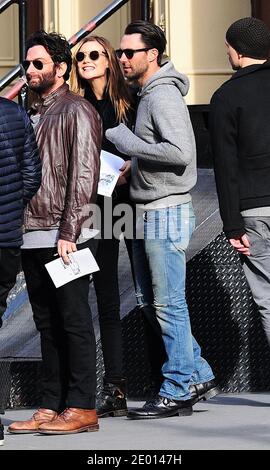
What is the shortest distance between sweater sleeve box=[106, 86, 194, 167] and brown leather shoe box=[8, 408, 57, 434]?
1.25 meters

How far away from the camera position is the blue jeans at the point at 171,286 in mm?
7301

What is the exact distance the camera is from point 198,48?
427 inches

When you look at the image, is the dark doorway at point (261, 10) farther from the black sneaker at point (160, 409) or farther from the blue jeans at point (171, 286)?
the black sneaker at point (160, 409)

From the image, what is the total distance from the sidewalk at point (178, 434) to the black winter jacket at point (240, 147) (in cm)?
86

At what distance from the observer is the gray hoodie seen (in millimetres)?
7207

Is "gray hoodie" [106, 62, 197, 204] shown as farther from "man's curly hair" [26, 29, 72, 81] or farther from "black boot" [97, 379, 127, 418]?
"black boot" [97, 379, 127, 418]

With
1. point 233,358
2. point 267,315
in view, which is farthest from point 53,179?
point 233,358

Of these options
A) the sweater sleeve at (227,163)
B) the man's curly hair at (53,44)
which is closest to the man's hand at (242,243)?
the sweater sleeve at (227,163)

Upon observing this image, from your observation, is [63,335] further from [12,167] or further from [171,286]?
[12,167]

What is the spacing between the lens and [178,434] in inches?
269

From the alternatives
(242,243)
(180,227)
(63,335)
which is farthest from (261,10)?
(63,335)

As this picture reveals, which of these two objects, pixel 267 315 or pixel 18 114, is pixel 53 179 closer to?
pixel 18 114

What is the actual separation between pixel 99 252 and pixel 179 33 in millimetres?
3624

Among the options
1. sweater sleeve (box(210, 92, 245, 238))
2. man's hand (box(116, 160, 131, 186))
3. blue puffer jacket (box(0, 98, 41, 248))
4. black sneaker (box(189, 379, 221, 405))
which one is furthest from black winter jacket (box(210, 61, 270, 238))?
blue puffer jacket (box(0, 98, 41, 248))
